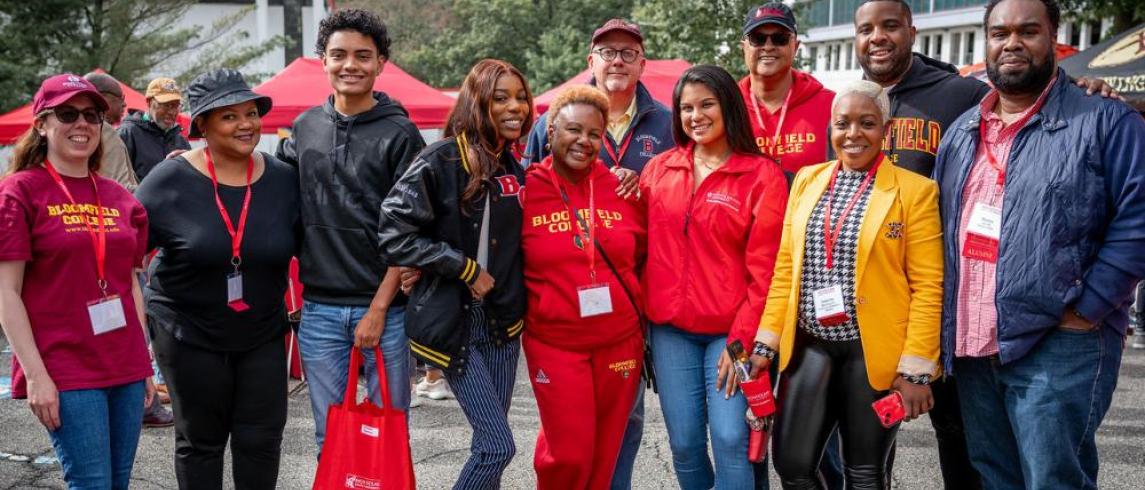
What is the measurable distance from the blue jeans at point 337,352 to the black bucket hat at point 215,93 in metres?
0.88

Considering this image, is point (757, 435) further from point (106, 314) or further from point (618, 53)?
point (106, 314)

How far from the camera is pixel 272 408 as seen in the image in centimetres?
390

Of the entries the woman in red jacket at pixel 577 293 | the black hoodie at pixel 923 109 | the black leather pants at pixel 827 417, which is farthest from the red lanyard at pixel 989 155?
the woman in red jacket at pixel 577 293

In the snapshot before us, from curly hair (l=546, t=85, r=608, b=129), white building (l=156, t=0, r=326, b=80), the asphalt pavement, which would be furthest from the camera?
white building (l=156, t=0, r=326, b=80)

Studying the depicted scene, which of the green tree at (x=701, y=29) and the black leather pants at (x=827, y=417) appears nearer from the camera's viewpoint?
the black leather pants at (x=827, y=417)

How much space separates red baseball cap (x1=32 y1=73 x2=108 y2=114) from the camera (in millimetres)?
3387

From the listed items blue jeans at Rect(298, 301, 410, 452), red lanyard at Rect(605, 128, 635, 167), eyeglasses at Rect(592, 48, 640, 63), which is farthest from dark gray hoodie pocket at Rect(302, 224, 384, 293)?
eyeglasses at Rect(592, 48, 640, 63)

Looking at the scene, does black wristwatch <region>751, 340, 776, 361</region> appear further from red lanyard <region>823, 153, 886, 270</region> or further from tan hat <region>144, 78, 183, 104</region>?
tan hat <region>144, 78, 183, 104</region>

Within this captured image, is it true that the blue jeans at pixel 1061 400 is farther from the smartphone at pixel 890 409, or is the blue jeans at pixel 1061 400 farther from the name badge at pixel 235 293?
the name badge at pixel 235 293

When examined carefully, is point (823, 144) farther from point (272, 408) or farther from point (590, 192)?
point (272, 408)

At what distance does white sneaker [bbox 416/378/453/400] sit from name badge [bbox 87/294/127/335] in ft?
12.5

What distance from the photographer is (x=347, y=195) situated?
388 centimetres

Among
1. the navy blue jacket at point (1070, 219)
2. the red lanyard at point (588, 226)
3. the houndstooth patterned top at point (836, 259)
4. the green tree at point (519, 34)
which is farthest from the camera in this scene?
the green tree at point (519, 34)

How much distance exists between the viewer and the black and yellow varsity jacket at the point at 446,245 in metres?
3.62
